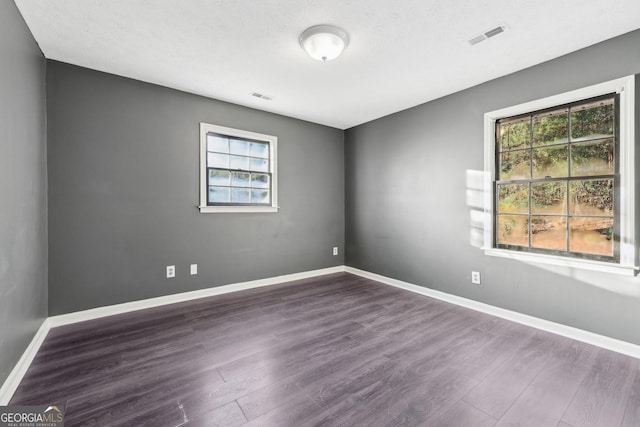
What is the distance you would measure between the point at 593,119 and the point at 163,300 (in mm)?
4761

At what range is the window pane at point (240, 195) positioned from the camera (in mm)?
3842

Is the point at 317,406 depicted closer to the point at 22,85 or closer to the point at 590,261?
the point at 590,261

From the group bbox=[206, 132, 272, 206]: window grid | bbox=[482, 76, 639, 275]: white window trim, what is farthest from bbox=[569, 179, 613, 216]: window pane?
bbox=[206, 132, 272, 206]: window grid

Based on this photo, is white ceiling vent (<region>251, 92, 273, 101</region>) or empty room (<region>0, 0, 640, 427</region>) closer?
empty room (<region>0, 0, 640, 427</region>)

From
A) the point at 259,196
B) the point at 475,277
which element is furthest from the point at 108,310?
the point at 475,277

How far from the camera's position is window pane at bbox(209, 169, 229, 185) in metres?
3.65

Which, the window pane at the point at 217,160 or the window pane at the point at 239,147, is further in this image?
the window pane at the point at 239,147

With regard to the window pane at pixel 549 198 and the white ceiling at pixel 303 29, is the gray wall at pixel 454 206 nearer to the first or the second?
the white ceiling at pixel 303 29

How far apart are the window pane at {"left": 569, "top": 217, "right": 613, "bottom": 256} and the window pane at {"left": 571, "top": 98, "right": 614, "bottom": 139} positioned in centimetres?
76

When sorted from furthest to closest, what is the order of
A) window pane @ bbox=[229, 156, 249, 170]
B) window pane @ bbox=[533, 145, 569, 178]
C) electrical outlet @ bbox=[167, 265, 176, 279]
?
window pane @ bbox=[229, 156, 249, 170] < electrical outlet @ bbox=[167, 265, 176, 279] < window pane @ bbox=[533, 145, 569, 178]

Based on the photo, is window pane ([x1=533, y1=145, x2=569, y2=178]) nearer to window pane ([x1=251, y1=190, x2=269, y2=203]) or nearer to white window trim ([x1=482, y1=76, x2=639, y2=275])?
white window trim ([x1=482, y1=76, x2=639, y2=275])

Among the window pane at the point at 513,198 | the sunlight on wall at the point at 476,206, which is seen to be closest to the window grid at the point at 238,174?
the sunlight on wall at the point at 476,206

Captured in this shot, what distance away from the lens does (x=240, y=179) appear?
3.90 meters

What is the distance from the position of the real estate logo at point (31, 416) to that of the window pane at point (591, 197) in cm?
408
